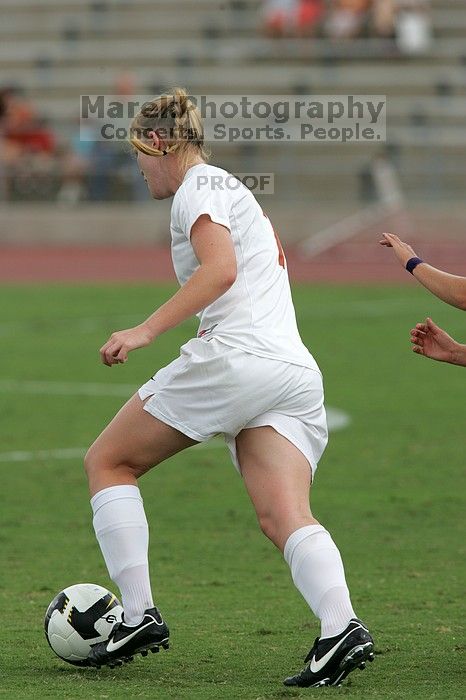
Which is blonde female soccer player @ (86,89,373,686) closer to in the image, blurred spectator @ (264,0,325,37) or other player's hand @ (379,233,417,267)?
other player's hand @ (379,233,417,267)

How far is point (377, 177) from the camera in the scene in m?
25.9

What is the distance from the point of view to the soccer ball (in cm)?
479

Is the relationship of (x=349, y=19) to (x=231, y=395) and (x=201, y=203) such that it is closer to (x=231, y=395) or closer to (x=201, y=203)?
(x=201, y=203)

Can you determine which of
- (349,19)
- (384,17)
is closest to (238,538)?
(384,17)

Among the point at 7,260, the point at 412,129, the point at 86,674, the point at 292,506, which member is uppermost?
the point at 292,506

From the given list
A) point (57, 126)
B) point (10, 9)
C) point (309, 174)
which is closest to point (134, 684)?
point (309, 174)

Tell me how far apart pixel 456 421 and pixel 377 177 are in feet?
52.9

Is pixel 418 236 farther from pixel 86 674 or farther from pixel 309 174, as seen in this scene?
pixel 86 674

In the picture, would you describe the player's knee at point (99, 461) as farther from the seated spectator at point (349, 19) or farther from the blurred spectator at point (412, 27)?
the seated spectator at point (349, 19)

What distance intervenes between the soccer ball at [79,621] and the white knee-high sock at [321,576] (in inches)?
33.1

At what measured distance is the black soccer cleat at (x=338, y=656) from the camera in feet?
13.8

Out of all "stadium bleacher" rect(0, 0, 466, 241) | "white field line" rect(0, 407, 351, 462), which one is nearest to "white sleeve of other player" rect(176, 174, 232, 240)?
"white field line" rect(0, 407, 351, 462)

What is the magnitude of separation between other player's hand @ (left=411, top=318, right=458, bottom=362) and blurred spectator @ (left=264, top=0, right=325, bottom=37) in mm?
25645

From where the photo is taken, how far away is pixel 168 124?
4590 millimetres
